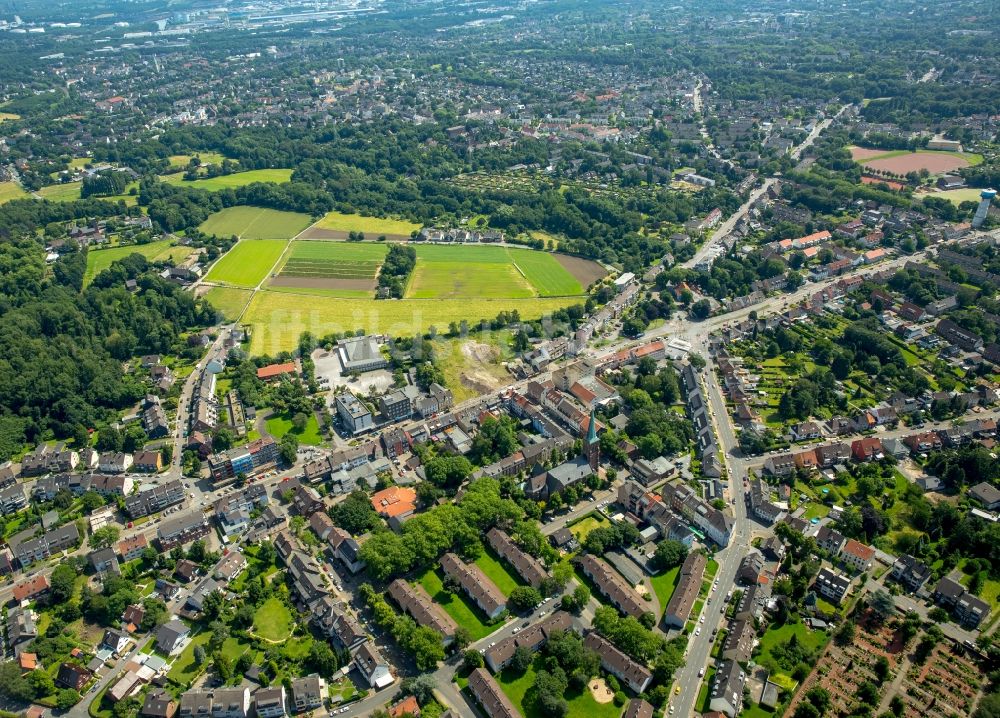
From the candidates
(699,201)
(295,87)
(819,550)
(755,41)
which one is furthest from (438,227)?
(755,41)

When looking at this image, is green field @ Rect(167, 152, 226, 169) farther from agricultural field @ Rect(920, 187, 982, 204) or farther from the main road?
agricultural field @ Rect(920, 187, 982, 204)

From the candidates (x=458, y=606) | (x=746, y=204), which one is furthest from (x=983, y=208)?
(x=458, y=606)

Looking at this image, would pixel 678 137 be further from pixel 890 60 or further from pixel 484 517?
pixel 484 517

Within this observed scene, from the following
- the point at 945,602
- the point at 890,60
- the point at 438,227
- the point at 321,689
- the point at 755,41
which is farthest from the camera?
the point at 755,41

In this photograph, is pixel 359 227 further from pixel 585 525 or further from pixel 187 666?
pixel 187 666

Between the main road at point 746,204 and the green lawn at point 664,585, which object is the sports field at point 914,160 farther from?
the green lawn at point 664,585
